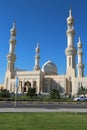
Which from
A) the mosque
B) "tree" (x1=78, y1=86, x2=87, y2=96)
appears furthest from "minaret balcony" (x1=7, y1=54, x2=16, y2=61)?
"tree" (x1=78, y1=86, x2=87, y2=96)

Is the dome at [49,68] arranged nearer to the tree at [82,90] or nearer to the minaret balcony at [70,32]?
the minaret balcony at [70,32]

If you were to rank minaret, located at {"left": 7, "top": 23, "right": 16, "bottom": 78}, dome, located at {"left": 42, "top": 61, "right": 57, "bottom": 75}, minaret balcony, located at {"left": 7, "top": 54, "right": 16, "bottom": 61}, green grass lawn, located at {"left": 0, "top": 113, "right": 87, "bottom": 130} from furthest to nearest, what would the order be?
dome, located at {"left": 42, "top": 61, "right": 57, "bottom": 75}, minaret, located at {"left": 7, "top": 23, "right": 16, "bottom": 78}, minaret balcony, located at {"left": 7, "top": 54, "right": 16, "bottom": 61}, green grass lawn, located at {"left": 0, "top": 113, "right": 87, "bottom": 130}

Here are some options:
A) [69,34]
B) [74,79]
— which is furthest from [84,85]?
[69,34]

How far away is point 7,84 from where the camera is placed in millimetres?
75125

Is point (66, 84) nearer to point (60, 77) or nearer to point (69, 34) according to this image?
point (60, 77)

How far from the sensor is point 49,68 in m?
80.4

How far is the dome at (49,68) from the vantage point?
79688 mm

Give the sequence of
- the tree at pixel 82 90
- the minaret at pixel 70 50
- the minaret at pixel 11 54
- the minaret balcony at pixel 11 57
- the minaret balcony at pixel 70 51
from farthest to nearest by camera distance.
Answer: the minaret at pixel 11 54, the minaret balcony at pixel 11 57, the minaret at pixel 70 50, the minaret balcony at pixel 70 51, the tree at pixel 82 90

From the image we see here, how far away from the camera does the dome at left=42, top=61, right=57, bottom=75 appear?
261 feet

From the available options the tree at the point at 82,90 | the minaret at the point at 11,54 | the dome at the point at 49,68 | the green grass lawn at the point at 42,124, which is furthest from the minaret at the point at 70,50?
the green grass lawn at the point at 42,124

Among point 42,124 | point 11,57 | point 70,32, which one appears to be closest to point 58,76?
point 70,32

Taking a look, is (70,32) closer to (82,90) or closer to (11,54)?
(82,90)

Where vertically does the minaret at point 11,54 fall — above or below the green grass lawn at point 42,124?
above

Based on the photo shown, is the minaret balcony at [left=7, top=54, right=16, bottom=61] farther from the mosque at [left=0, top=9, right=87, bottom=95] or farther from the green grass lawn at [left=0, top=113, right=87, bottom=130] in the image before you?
the green grass lawn at [left=0, top=113, right=87, bottom=130]
